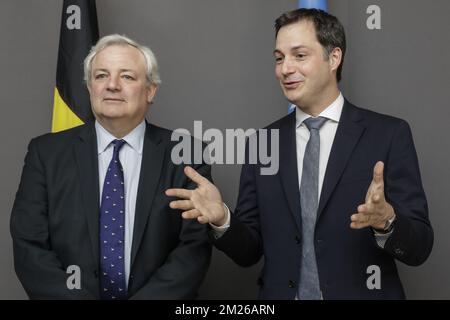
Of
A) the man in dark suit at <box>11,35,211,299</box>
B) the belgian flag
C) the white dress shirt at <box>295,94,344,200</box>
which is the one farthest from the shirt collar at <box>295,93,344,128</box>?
the belgian flag

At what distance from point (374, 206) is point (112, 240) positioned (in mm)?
949

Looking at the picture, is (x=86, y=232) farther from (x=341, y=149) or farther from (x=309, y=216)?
(x=341, y=149)

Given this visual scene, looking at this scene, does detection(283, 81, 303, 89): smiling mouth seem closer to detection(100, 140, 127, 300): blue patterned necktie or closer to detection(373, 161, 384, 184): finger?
detection(373, 161, 384, 184): finger

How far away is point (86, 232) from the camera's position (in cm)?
223

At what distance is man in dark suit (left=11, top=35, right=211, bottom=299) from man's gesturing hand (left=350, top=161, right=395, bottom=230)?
66 centimetres

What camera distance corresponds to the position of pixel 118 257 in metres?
2.22

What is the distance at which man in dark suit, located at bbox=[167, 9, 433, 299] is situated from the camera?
208 centimetres

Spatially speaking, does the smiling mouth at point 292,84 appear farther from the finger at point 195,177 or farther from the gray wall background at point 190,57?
the gray wall background at point 190,57

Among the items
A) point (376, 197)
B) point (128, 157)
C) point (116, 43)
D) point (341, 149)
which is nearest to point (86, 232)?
point (128, 157)

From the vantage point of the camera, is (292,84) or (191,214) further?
(292,84)

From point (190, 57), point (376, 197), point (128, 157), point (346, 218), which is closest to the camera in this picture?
point (376, 197)

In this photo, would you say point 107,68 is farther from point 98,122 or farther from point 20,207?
point 20,207

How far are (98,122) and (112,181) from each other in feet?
0.86
